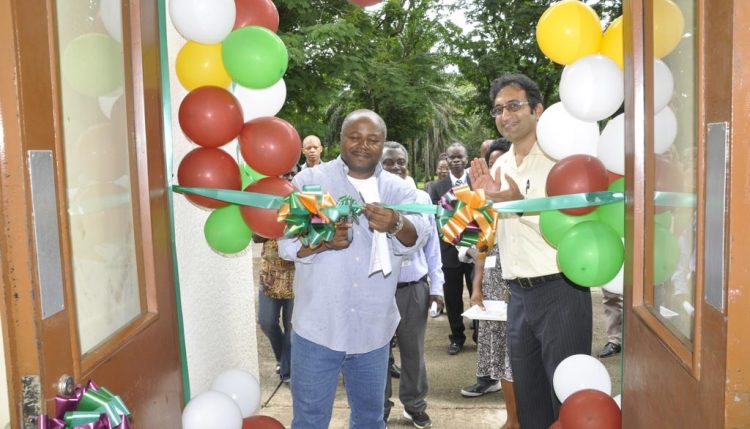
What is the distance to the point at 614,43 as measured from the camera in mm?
2268

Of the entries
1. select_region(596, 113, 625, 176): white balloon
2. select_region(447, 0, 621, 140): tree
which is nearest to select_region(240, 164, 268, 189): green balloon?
select_region(596, 113, 625, 176): white balloon

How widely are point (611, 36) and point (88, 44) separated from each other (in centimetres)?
165

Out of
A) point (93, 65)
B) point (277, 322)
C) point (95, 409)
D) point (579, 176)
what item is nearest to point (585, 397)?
point (579, 176)

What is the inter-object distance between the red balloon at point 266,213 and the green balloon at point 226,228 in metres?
0.04

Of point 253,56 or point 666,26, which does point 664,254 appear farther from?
point 253,56

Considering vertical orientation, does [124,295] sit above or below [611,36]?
below

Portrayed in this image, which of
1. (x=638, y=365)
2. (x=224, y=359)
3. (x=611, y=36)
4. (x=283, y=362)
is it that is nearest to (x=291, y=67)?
(x=283, y=362)

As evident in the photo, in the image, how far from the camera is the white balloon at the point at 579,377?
235 cm

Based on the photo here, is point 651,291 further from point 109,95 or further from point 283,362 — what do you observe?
point 283,362

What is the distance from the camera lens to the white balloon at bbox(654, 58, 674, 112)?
1.59m

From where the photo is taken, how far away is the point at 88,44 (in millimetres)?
1619

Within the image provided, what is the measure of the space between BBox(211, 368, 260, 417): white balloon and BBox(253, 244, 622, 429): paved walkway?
1.54 m

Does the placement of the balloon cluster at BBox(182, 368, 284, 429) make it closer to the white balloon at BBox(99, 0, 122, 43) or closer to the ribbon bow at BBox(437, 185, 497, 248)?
the ribbon bow at BBox(437, 185, 497, 248)

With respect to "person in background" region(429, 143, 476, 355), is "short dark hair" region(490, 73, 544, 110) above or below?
above
